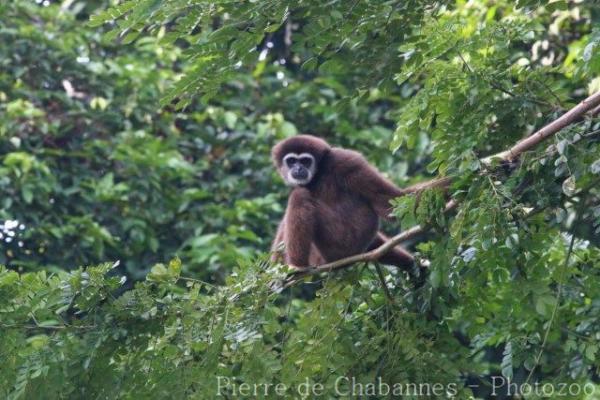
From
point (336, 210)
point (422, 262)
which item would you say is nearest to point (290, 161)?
point (336, 210)

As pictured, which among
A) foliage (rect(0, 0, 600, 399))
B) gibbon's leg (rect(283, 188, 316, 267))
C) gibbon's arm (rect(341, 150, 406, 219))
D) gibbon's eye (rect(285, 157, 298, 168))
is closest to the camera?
foliage (rect(0, 0, 600, 399))

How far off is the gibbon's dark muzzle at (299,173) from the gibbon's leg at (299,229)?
0.51m

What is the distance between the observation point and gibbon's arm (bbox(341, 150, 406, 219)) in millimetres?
7219

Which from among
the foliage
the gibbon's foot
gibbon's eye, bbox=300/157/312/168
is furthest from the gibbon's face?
the gibbon's foot

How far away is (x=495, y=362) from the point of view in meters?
10.2

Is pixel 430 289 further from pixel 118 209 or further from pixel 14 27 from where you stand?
pixel 14 27

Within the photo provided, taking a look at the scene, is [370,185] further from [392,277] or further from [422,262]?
[422,262]

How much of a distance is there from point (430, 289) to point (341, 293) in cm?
58

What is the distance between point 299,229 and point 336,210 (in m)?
0.41

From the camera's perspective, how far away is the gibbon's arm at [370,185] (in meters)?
7.22

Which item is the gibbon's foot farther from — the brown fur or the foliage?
the brown fur

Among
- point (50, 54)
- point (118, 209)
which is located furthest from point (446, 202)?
point (50, 54)

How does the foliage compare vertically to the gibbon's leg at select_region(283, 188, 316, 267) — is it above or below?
above

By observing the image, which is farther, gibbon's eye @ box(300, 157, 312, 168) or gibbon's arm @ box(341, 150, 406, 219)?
gibbon's eye @ box(300, 157, 312, 168)
